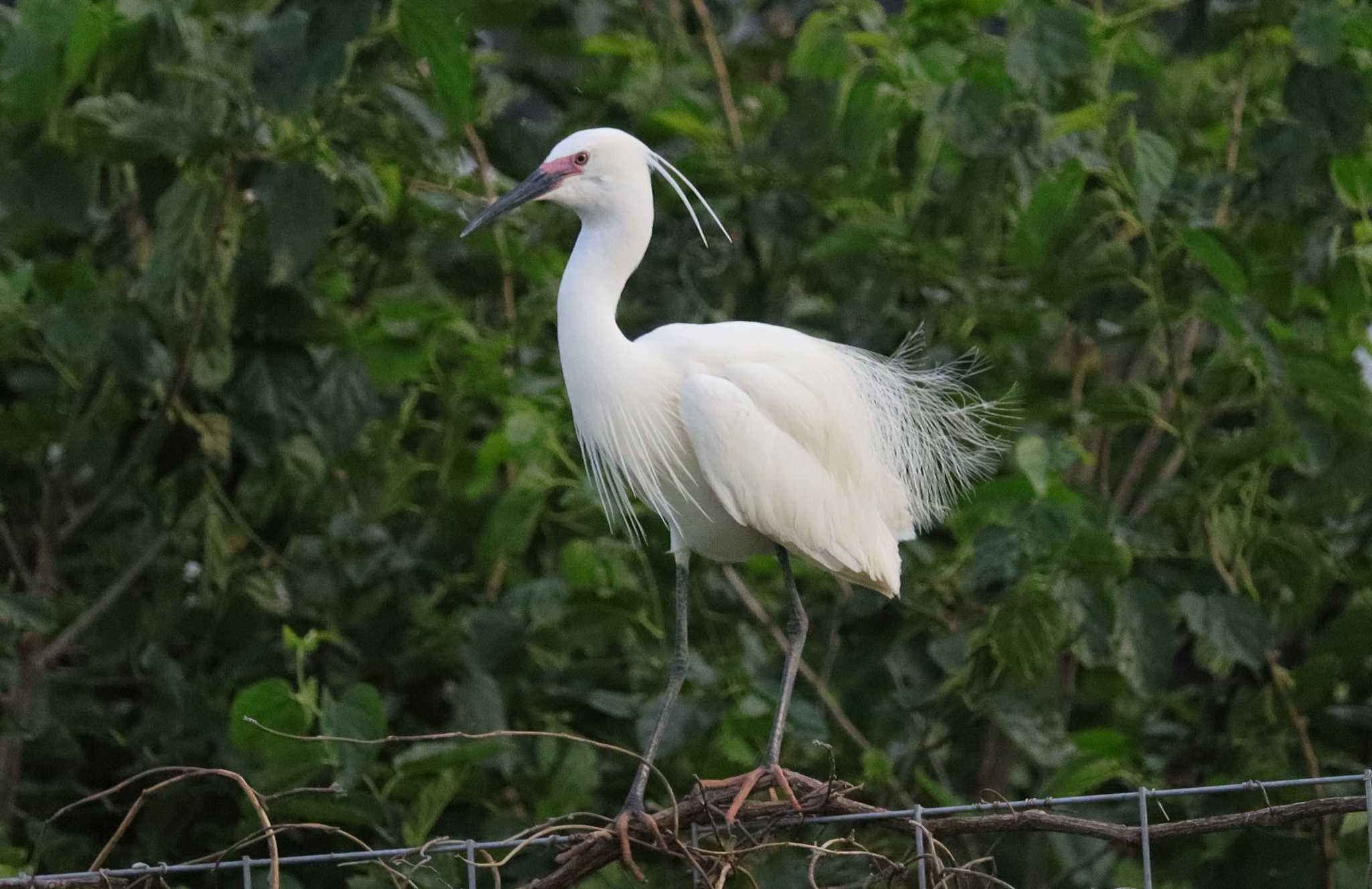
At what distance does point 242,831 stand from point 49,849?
0.60 m

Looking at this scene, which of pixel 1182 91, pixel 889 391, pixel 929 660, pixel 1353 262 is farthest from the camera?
pixel 1182 91

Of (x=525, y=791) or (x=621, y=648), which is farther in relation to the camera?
(x=621, y=648)

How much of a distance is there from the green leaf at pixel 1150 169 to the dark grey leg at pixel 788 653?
973mm

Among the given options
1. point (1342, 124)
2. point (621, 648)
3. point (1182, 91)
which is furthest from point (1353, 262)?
point (621, 648)

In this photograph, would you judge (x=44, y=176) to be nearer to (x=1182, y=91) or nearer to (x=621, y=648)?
(x=621, y=648)

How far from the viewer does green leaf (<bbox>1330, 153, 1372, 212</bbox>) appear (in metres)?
3.42

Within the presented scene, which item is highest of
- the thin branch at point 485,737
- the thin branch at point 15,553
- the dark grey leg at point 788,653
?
the thin branch at point 485,737

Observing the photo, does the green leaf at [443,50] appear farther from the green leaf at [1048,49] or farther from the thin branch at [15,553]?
the thin branch at [15,553]

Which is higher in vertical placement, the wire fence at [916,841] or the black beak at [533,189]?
the black beak at [533,189]

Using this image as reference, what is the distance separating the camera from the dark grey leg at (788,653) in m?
2.58

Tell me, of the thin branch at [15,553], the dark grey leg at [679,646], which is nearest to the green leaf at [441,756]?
the dark grey leg at [679,646]

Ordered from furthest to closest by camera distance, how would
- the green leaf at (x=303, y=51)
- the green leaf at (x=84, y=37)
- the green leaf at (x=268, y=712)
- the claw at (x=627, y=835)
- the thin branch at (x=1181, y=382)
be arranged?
1. the thin branch at (x=1181, y=382)
2. the green leaf at (x=84, y=37)
3. the green leaf at (x=303, y=51)
4. the green leaf at (x=268, y=712)
5. the claw at (x=627, y=835)

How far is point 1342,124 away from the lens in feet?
11.3

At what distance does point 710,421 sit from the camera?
256 centimetres
